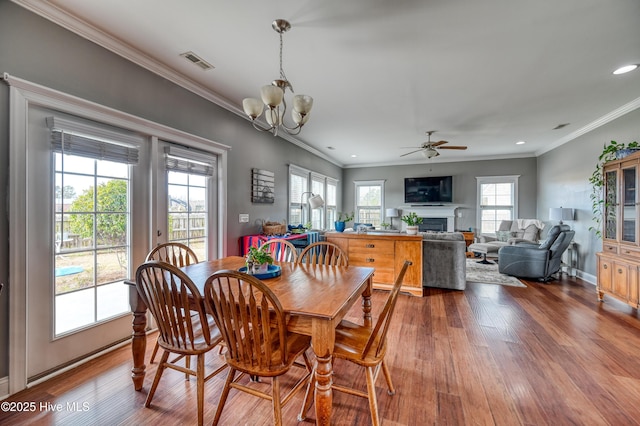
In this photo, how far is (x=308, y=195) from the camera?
6.28m

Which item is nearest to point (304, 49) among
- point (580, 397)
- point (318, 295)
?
point (318, 295)

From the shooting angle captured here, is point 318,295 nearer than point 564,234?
Yes

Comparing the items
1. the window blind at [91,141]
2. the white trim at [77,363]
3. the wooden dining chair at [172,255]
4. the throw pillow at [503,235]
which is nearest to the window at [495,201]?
the throw pillow at [503,235]

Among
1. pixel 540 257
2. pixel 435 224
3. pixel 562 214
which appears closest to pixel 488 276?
pixel 540 257

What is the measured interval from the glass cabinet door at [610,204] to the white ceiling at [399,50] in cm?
103

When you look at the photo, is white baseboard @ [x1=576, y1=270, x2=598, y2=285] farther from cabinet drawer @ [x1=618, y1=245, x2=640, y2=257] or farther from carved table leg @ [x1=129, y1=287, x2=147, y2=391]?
carved table leg @ [x1=129, y1=287, x2=147, y2=391]

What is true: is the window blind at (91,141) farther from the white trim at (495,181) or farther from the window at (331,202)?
the white trim at (495,181)

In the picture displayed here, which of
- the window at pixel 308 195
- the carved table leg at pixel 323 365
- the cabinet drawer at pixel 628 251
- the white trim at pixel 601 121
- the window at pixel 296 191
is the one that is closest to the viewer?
the carved table leg at pixel 323 365

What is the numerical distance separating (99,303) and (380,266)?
3.30 meters

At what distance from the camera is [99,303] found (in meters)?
2.36

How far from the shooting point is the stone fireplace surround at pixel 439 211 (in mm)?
7676

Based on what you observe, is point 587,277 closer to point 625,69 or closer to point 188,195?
point 625,69

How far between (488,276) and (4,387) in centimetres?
610

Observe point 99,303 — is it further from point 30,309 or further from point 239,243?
point 239,243
